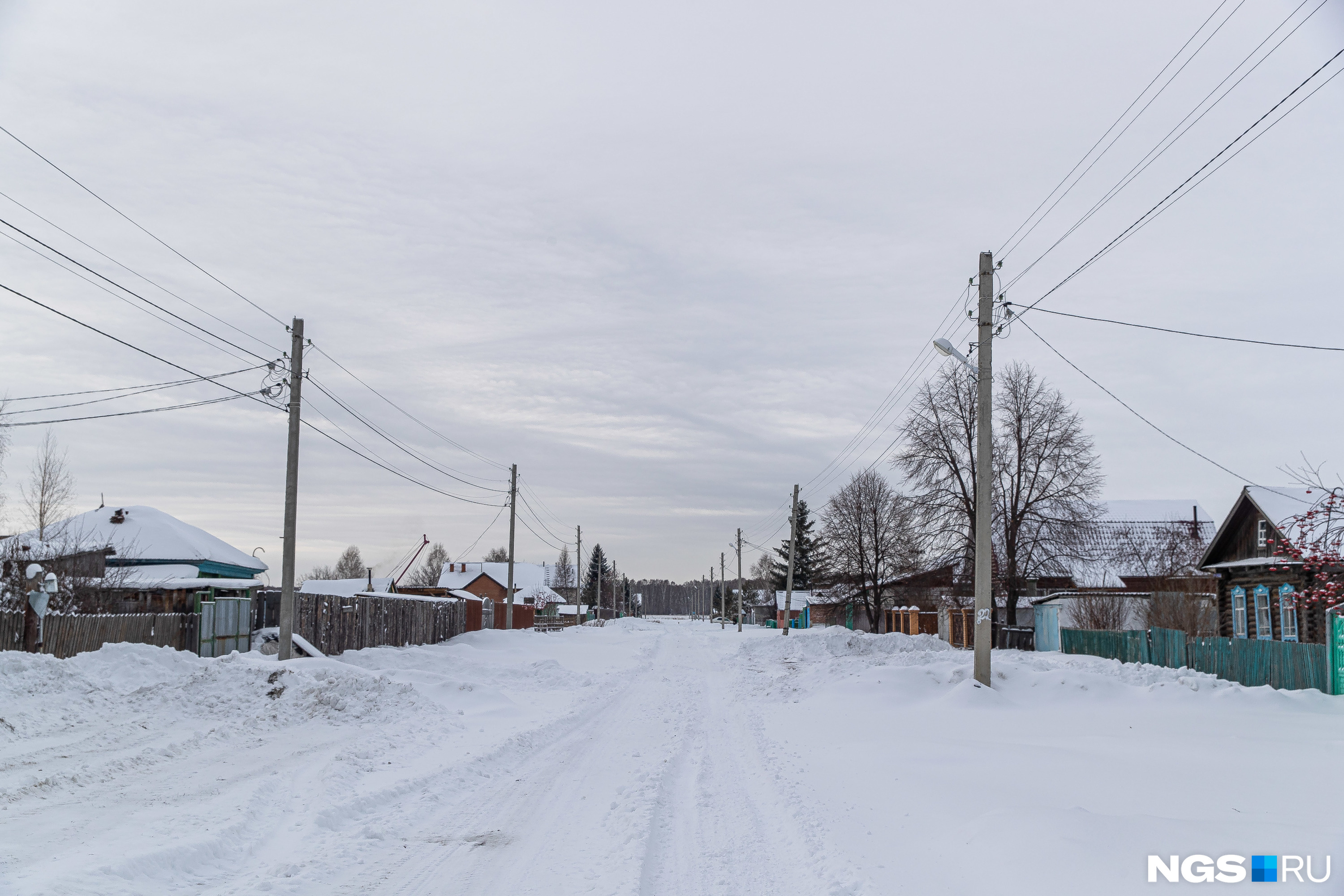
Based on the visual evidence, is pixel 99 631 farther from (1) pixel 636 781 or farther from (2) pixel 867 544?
(2) pixel 867 544

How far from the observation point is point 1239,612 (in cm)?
3253

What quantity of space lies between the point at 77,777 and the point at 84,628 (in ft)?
33.0

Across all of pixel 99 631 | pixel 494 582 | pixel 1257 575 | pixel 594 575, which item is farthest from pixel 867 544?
pixel 594 575

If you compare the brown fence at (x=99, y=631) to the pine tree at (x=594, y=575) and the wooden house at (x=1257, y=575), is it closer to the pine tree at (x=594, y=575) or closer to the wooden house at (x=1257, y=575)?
the wooden house at (x=1257, y=575)

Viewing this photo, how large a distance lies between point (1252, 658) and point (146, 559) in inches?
1615

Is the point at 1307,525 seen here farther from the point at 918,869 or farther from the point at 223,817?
the point at 223,817

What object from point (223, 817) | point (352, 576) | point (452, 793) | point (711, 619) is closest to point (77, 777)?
point (223, 817)

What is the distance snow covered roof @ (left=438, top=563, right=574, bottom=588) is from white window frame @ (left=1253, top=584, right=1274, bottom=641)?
8380 centimetres

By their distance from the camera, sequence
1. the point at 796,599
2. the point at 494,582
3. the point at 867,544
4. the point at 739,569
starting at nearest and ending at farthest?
the point at 867,544, the point at 739,569, the point at 796,599, the point at 494,582

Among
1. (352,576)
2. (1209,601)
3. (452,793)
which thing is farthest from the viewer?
(352,576)

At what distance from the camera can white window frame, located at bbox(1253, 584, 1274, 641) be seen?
30.4 m

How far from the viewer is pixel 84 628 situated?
57.8 ft

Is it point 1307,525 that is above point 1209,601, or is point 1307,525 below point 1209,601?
above

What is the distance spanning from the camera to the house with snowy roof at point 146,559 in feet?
81.7
